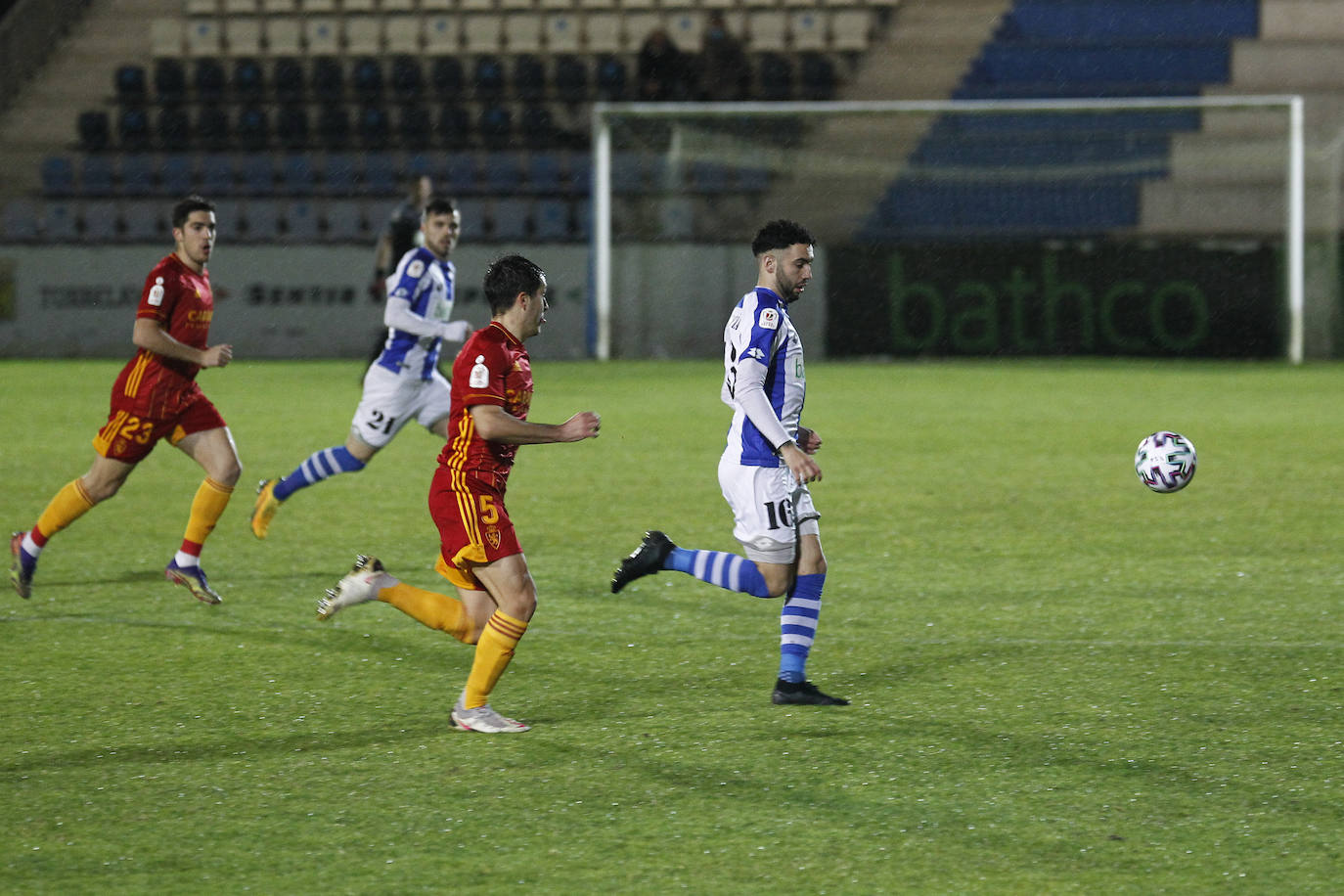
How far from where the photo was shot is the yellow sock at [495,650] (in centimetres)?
459

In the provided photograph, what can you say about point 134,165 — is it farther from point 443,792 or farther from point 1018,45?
point 443,792

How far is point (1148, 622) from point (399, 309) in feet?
13.7

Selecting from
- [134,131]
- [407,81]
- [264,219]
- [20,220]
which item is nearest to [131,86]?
[134,131]

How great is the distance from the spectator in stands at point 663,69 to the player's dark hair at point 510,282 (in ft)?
65.1

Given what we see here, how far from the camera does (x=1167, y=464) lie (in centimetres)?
743

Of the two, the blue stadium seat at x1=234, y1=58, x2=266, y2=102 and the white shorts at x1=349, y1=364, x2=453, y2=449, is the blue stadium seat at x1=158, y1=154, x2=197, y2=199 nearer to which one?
the blue stadium seat at x1=234, y1=58, x2=266, y2=102

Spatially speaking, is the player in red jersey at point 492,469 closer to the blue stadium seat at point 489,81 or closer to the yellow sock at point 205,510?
the yellow sock at point 205,510

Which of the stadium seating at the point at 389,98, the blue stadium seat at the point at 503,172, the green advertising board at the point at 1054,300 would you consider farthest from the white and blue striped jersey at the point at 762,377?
the blue stadium seat at the point at 503,172

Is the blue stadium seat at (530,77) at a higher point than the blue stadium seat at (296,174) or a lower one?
higher

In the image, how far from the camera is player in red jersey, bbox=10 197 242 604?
6.66m

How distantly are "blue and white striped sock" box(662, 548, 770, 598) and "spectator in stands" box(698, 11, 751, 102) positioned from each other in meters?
20.0

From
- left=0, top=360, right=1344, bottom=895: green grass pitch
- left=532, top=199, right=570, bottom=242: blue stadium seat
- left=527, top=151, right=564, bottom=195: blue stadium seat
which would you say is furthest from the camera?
left=527, top=151, right=564, bottom=195: blue stadium seat

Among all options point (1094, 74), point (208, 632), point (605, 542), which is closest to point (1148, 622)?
point (605, 542)

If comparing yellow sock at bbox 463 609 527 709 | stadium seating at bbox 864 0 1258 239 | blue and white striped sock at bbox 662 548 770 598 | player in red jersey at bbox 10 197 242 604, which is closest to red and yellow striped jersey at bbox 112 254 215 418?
player in red jersey at bbox 10 197 242 604
